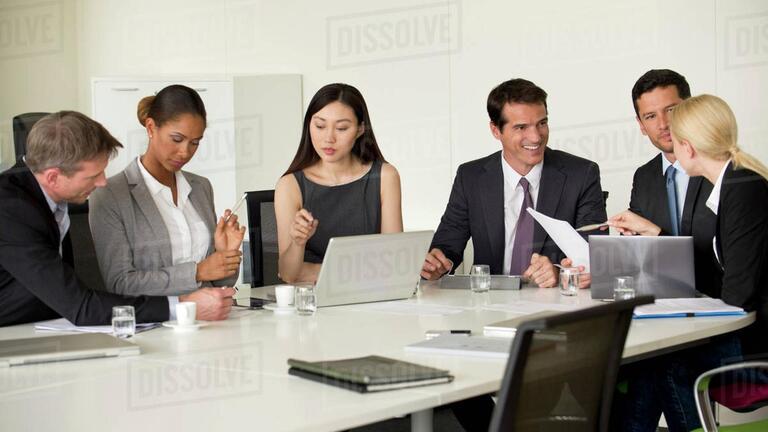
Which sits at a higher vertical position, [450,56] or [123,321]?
[450,56]

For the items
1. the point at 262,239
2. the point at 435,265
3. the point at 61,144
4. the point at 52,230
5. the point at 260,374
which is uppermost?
the point at 61,144

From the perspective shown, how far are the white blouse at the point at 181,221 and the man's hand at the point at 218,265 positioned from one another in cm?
28

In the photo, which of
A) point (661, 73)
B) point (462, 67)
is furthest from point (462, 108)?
point (661, 73)

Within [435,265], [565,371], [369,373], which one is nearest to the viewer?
[565,371]

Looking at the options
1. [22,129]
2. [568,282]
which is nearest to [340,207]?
[568,282]

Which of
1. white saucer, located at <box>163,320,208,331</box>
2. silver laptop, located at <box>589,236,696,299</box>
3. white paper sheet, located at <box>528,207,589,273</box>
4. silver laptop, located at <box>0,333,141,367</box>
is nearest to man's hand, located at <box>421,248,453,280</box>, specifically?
white paper sheet, located at <box>528,207,589,273</box>

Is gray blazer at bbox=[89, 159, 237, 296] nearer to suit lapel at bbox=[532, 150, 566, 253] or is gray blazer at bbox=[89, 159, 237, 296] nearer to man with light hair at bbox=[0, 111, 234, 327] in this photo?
man with light hair at bbox=[0, 111, 234, 327]

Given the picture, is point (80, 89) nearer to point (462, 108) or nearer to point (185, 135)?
point (462, 108)

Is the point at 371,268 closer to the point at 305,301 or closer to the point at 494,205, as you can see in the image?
the point at 305,301

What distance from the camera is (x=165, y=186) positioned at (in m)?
3.51

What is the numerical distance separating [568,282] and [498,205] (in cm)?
76

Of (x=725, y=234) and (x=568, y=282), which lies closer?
(x=725, y=234)

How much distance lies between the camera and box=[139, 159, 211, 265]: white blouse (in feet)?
11.4

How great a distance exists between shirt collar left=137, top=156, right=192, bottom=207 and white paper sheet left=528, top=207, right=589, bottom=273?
1.30m
